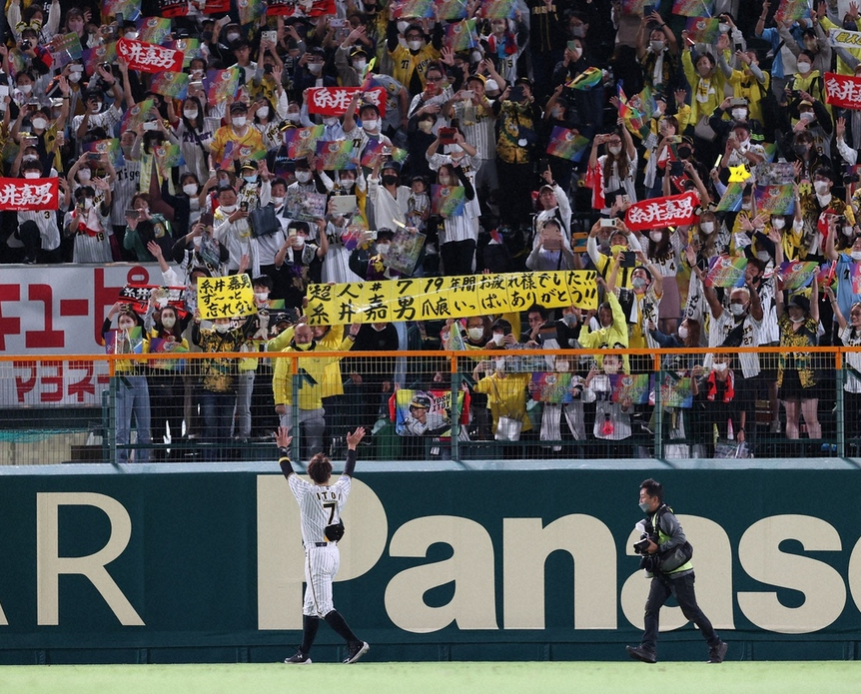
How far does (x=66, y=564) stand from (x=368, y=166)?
222 inches

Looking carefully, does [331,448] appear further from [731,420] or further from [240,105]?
[240,105]

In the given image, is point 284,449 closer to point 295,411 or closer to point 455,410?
point 295,411

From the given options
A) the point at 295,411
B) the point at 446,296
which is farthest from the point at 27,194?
the point at 295,411

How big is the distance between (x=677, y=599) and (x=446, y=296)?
358 cm

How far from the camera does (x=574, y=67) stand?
1652cm

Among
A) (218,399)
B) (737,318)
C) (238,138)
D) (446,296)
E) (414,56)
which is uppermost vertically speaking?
(414,56)

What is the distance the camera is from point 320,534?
11578mm

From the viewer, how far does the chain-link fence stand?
11656 mm

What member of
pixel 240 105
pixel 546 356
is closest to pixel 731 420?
pixel 546 356

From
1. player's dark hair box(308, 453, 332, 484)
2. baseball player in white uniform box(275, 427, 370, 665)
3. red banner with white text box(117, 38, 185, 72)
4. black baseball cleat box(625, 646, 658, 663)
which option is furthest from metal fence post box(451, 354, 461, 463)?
red banner with white text box(117, 38, 185, 72)

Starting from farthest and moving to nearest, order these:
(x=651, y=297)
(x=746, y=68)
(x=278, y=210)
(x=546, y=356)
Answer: (x=746, y=68) < (x=278, y=210) < (x=651, y=297) < (x=546, y=356)

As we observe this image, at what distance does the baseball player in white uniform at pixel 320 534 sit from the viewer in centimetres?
1150

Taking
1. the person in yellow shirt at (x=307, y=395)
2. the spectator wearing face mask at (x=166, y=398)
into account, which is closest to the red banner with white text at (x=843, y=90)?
the person in yellow shirt at (x=307, y=395)

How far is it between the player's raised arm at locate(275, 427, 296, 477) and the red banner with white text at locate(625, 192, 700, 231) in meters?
4.56
